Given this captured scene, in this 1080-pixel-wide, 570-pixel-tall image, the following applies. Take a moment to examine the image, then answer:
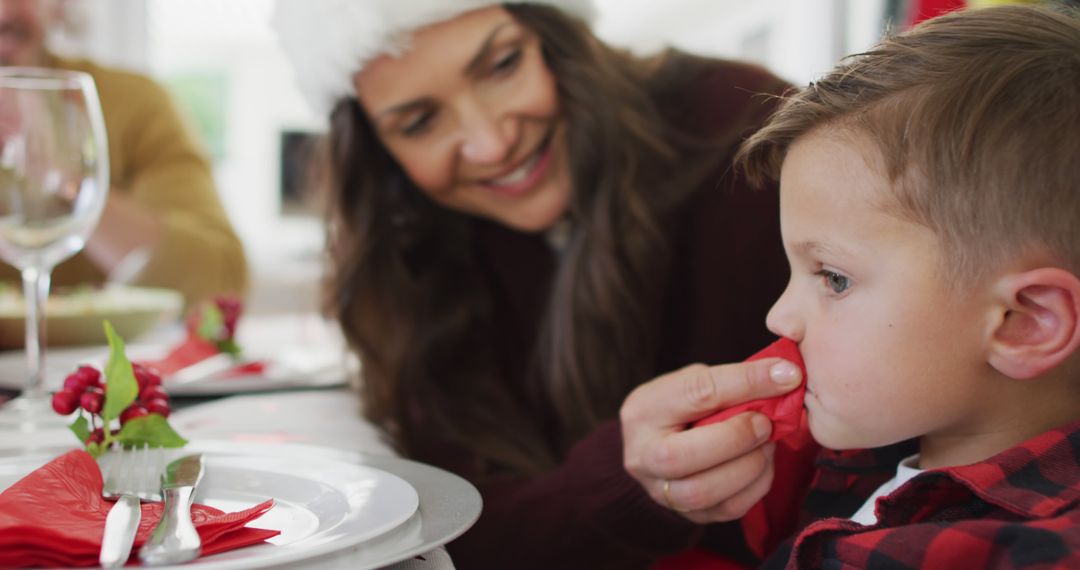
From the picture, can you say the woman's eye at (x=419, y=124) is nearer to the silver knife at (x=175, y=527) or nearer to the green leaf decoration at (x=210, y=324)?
the green leaf decoration at (x=210, y=324)

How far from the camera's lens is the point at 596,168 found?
147 centimetres

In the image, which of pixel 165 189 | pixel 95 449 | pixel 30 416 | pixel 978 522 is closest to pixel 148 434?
pixel 95 449

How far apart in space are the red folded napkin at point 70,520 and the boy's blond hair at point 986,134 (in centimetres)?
46

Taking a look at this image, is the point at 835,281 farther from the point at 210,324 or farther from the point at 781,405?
the point at 210,324

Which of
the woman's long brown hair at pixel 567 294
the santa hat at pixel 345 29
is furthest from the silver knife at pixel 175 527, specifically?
the santa hat at pixel 345 29

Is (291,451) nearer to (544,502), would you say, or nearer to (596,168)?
(544,502)

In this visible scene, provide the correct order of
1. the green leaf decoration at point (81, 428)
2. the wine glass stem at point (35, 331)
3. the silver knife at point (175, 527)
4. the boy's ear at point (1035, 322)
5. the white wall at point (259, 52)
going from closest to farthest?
the silver knife at point (175, 527)
the boy's ear at point (1035, 322)
the green leaf decoration at point (81, 428)
the wine glass stem at point (35, 331)
the white wall at point (259, 52)

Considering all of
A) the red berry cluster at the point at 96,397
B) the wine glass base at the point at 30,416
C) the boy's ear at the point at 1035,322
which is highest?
the boy's ear at the point at 1035,322

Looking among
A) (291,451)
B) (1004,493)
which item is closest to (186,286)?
(291,451)

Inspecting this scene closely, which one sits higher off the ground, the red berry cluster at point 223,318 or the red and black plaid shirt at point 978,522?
the red and black plaid shirt at point 978,522

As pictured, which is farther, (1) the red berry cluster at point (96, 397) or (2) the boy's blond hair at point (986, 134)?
(1) the red berry cluster at point (96, 397)

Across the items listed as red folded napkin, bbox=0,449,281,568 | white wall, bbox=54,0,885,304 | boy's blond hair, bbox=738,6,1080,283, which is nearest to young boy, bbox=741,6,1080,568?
boy's blond hair, bbox=738,6,1080,283

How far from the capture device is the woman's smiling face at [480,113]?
1405 mm

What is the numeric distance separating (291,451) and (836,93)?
0.48m
